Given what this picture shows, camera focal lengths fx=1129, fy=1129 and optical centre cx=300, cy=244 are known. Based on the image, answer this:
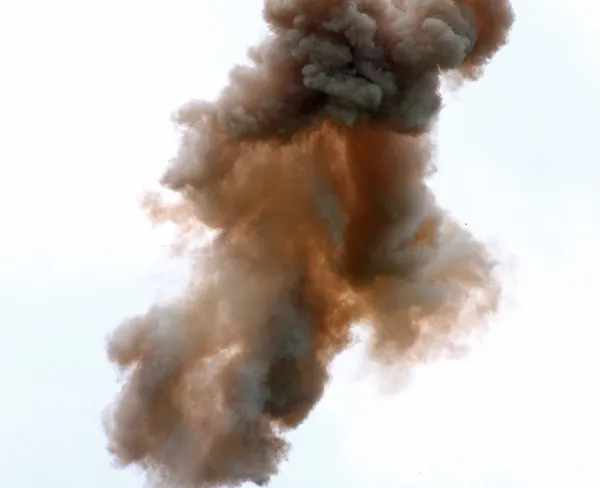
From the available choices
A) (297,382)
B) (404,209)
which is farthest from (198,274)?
(404,209)

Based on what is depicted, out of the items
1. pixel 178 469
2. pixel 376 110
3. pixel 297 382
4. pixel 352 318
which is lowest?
pixel 178 469

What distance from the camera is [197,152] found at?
4416 cm

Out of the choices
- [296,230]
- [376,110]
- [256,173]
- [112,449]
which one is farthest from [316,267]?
[112,449]

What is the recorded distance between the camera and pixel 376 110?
42.2m

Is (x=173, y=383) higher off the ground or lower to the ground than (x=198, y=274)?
lower

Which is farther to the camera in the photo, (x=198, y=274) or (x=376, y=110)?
(x=198, y=274)

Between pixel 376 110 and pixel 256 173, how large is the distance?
583 centimetres

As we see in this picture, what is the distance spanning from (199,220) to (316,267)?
5.14 metres

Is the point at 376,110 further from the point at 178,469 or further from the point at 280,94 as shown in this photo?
the point at 178,469

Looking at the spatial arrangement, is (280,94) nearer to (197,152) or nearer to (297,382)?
(197,152)

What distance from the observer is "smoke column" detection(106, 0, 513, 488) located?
42906mm

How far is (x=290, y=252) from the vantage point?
45625mm

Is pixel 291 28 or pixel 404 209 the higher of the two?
pixel 291 28

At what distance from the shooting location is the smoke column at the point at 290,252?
141ft
